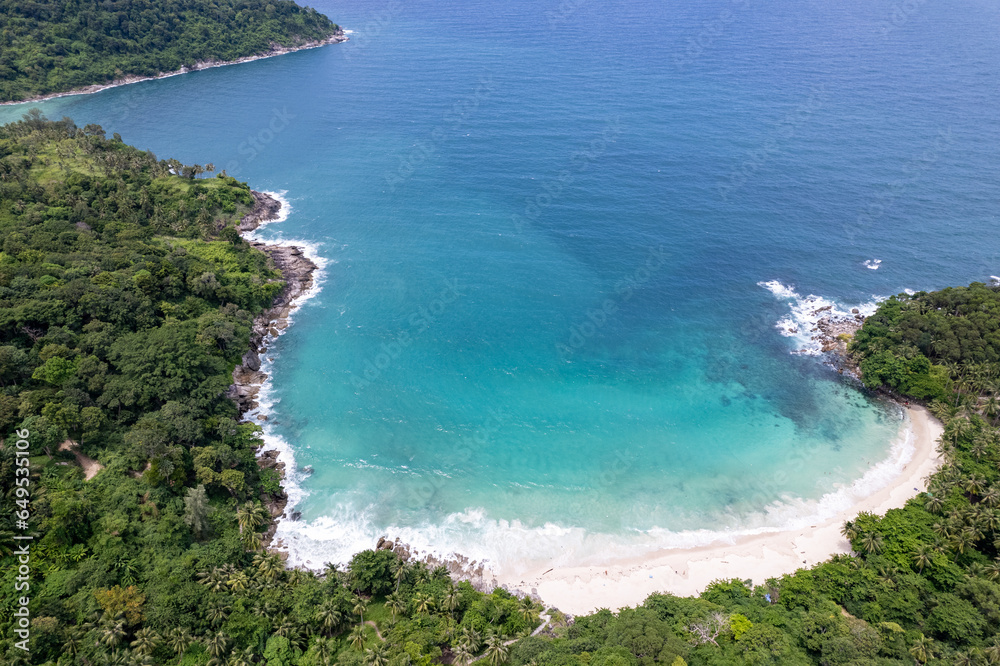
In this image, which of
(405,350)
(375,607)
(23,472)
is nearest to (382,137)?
(405,350)

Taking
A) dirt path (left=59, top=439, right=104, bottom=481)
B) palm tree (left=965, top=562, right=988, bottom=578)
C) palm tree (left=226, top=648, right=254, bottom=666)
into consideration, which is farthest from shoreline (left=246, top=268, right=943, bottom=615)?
dirt path (left=59, top=439, right=104, bottom=481)

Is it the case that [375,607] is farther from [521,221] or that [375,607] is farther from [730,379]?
[521,221]

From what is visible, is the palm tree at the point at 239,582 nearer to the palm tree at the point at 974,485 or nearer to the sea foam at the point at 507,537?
the sea foam at the point at 507,537

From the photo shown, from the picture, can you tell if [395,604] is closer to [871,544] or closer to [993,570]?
[871,544]

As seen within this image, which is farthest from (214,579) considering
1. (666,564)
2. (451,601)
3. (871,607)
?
(871,607)

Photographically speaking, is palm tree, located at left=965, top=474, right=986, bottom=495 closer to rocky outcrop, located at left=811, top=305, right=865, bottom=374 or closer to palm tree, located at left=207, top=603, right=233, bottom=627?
rocky outcrop, located at left=811, top=305, right=865, bottom=374
